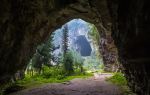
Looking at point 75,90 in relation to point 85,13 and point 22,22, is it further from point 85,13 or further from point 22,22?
point 85,13

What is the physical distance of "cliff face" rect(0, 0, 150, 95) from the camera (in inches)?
351

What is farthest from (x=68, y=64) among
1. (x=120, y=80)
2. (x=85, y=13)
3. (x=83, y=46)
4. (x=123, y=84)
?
(x=83, y=46)

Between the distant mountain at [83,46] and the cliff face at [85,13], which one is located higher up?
the distant mountain at [83,46]

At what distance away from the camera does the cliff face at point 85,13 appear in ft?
29.3

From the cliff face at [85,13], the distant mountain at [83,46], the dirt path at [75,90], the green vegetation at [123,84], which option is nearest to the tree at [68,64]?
the cliff face at [85,13]

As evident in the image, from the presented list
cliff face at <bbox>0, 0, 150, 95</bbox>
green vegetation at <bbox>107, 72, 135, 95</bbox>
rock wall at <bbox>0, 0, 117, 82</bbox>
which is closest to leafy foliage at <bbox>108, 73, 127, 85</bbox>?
green vegetation at <bbox>107, 72, 135, 95</bbox>

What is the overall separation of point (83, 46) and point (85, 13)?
94.2m

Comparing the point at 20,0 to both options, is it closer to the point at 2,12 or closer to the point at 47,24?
the point at 2,12

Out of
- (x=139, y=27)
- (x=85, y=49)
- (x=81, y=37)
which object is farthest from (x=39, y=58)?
(x=81, y=37)

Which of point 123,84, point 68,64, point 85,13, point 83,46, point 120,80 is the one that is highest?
point 83,46

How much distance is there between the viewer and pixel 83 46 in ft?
395

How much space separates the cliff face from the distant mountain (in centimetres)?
9041

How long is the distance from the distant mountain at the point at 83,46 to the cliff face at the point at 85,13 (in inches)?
3559

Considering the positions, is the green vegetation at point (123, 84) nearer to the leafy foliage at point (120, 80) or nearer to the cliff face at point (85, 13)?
the leafy foliage at point (120, 80)
